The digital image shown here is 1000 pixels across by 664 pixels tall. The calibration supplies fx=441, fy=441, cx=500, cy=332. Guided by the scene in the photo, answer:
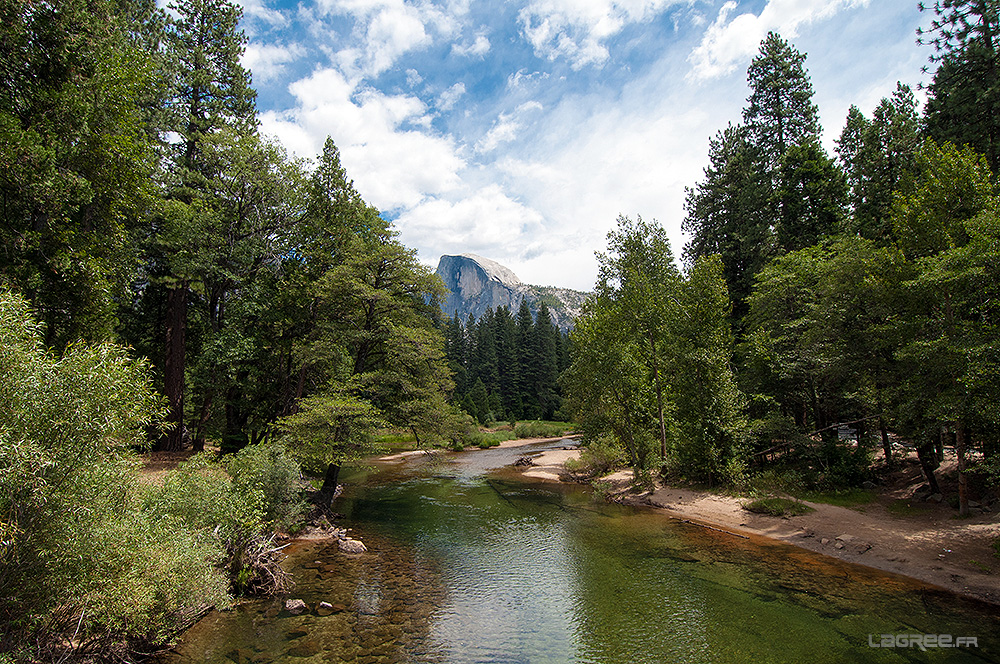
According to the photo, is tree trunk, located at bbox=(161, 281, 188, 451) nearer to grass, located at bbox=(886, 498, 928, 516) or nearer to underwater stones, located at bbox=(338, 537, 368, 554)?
underwater stones, located at bbox=(338, 537, 368, 554)

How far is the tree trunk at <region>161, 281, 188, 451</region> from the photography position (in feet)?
67.5

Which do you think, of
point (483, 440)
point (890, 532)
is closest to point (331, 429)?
point (890, 532)

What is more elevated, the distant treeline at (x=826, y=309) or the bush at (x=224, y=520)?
the distant treeline at (x=826, y=309)

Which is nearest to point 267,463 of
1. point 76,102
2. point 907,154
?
point 76,102

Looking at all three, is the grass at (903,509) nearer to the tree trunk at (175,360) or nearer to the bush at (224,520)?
the bush at (224,520)

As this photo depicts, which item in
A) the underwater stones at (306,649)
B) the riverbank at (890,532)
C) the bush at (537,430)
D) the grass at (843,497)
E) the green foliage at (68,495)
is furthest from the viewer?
the bush at (537,430)

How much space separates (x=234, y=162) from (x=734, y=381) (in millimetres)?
27057

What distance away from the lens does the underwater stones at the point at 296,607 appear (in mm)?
10766

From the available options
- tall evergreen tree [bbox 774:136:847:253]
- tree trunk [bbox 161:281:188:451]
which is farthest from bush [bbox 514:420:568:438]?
tree trunk [bbox 161:281:188:451]

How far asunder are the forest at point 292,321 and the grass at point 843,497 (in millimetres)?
1400

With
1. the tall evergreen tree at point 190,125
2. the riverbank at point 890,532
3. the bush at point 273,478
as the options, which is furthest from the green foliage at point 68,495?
the riverbank at point 890,532

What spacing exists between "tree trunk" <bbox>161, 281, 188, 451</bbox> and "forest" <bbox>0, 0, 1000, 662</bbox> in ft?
0.45

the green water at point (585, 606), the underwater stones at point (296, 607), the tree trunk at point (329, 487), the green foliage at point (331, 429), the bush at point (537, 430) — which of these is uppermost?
the green foliage at point (331, 429)

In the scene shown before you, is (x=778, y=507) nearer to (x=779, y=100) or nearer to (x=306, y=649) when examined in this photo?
(x=306, y=649)
